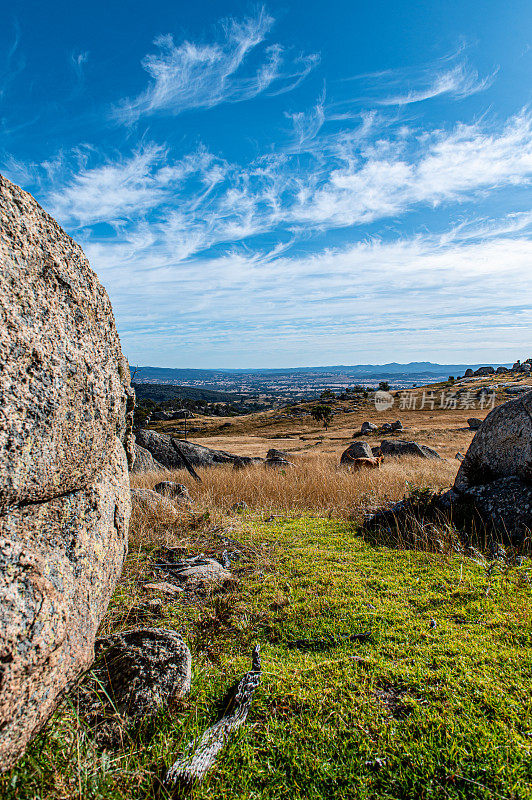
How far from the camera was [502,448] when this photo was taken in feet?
24.0

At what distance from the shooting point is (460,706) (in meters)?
2.56

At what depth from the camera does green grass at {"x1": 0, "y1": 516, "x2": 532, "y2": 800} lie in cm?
213

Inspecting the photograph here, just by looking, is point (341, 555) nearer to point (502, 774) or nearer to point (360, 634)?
point (360, 634)

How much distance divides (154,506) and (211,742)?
16.4 ft

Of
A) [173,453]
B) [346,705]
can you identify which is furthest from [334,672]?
[173,453]

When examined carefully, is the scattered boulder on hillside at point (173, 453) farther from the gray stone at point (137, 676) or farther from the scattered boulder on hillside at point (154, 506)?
the gray stone at point (137, 676)

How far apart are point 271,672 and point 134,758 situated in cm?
102

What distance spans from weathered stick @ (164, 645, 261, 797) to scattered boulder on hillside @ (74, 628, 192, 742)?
37cm

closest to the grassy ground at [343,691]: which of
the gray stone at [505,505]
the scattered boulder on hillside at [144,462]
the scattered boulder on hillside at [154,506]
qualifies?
the gray stone at [505,505]

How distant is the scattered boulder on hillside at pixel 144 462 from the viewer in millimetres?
14852

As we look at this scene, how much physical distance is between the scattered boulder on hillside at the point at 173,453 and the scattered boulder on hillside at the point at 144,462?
59cm

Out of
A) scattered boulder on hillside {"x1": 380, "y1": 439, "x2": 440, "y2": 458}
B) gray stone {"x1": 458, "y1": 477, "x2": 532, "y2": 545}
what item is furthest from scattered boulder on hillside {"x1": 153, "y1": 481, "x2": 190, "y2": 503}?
scattered boulder on hillside {"x1": 380, "y1": 439, "x2": 440, "y2": 458}

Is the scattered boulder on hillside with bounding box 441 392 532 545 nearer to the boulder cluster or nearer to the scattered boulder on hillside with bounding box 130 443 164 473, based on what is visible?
the scattered boulder on hillside with bounding box 130 443 164 473

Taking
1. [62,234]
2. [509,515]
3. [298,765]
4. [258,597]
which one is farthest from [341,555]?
[62,234]
